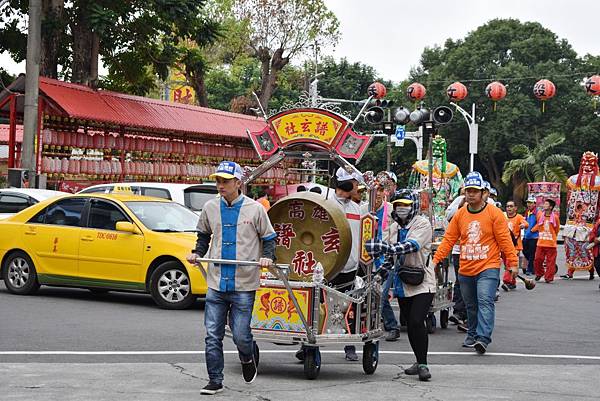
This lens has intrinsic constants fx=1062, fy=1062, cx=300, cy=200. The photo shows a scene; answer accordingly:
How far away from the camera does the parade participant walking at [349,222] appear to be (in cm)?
969

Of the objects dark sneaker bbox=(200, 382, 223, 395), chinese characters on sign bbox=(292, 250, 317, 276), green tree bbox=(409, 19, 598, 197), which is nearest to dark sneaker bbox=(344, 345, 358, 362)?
chinese characters on sign bbox=(292, 250, 317, 276)

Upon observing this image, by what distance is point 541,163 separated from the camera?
5666 cm

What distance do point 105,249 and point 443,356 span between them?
5546 mm

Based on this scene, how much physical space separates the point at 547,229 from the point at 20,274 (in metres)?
11.9

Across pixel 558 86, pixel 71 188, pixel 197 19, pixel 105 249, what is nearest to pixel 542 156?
pixel 558 86

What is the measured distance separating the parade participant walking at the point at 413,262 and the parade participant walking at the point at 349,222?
315 mm

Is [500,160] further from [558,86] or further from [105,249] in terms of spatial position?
[105,249]

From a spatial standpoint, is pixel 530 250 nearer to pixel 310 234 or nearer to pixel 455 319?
pixel 455 319

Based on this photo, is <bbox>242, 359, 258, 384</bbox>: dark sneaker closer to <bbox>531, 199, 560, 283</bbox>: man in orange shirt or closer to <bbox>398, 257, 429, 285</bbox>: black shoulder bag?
<bbox>398, 257, 429, 285</bbox>: black shoulder bag

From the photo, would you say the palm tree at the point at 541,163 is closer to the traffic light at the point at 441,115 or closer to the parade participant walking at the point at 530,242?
the parade participant walking at the point at 530,242

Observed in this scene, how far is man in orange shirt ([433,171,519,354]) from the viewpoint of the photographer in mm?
10883

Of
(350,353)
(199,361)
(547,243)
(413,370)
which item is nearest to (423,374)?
(413,370)

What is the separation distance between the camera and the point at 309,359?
29.6ft

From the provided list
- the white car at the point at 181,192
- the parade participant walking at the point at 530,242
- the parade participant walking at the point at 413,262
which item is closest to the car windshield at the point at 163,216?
the white car at the point at 181,192
